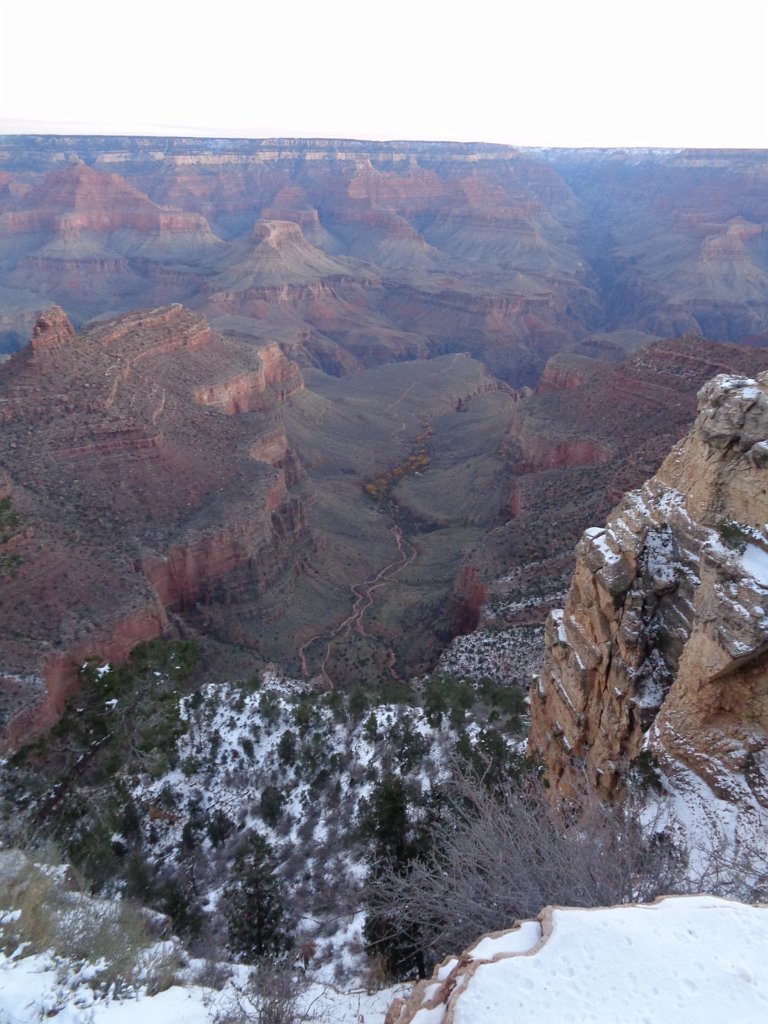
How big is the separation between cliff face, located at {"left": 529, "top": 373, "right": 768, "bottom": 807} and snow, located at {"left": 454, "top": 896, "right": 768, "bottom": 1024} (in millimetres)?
4806

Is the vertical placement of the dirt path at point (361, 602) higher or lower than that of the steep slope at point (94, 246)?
lower

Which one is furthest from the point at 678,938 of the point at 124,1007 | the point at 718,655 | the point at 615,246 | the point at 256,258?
the point at 615,246

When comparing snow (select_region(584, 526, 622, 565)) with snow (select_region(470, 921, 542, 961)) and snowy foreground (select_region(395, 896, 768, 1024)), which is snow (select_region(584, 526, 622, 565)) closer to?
snowy foreground (select_region(395, 896, 768, 1024))

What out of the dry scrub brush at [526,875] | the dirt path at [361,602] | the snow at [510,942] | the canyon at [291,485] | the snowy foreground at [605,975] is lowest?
the dirt path at [361,602]

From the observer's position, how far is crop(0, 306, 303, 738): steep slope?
2803cm

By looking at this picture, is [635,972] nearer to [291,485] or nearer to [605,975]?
[605,975]

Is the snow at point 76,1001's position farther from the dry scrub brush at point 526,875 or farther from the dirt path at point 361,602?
the dirt path at point 361,602


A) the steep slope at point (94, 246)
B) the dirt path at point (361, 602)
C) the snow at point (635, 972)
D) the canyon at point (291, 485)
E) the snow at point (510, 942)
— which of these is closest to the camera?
the snow at point (635, 972)

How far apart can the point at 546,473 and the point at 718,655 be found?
3676cm

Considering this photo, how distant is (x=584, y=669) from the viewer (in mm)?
15711

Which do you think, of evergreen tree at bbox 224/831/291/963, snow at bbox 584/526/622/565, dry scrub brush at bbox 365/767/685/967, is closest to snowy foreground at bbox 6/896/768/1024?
dry scrub brush at bbox 365/767/685/967

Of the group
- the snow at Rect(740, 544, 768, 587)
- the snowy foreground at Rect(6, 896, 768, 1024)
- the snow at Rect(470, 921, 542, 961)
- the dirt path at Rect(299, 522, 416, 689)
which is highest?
the snow at Rect(740, 544, 768, 587)

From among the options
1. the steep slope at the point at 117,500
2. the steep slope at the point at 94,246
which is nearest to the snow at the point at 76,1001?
the steep slope at the point at 117,500

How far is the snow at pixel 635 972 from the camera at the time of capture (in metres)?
6.42
